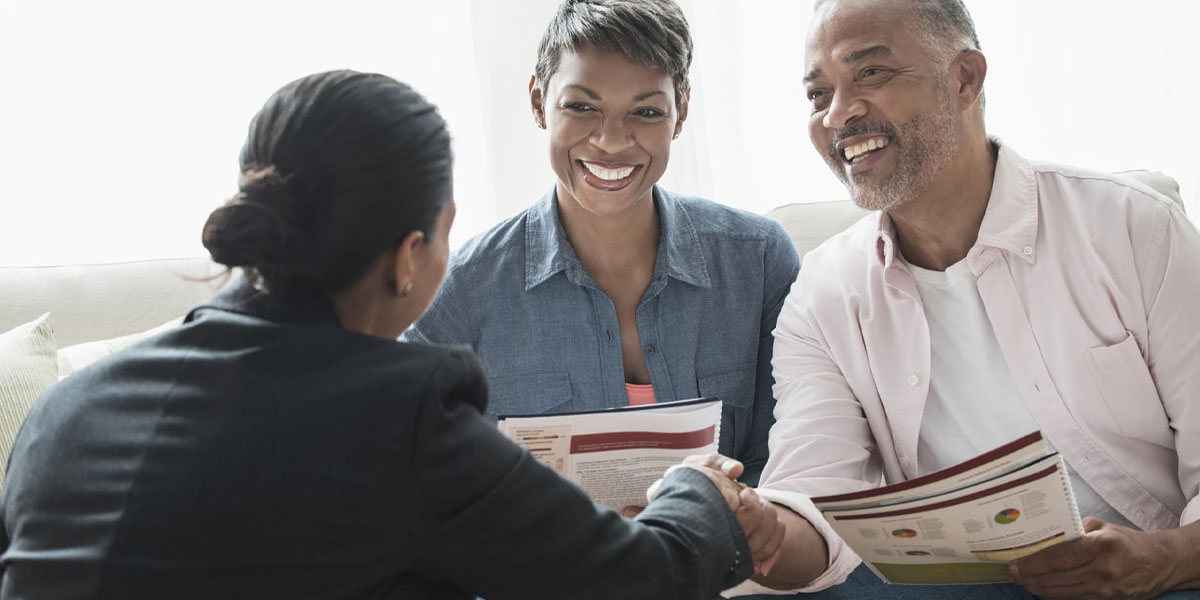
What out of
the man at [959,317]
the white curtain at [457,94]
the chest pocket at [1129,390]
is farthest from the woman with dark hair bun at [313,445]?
the white curtain at [457,94]

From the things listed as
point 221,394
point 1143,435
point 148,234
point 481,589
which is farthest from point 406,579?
point 148,234

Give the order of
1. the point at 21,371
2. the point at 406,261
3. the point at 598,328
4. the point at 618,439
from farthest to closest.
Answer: the point at 598,328
the point at 21,371
the point at 618,439
the point at 406,261

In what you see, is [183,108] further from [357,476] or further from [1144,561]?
[1144,561]

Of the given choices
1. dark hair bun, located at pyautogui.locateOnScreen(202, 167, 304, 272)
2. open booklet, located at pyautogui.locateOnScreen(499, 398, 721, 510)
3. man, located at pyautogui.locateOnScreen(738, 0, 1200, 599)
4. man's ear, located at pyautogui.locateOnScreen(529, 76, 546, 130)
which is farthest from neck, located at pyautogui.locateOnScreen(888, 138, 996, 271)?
dark hair bun, located at pyautogui.locateOnScreen(202, 167, 304, 272)

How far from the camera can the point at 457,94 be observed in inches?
121

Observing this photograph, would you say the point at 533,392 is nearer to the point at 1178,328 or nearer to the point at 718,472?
the point at 718,472

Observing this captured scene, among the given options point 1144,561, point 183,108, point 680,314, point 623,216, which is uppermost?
point 183,108

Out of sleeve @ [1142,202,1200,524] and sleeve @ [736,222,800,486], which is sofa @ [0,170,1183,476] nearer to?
sleeve @ [736,222,800,486]

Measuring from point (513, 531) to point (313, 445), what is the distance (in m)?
0.18

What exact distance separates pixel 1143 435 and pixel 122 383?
131 cm

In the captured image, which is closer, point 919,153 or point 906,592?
point 906,592

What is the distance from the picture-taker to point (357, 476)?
867 mm

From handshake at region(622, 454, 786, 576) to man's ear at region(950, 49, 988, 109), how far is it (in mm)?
713

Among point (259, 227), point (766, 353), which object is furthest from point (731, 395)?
point (259, 227)
